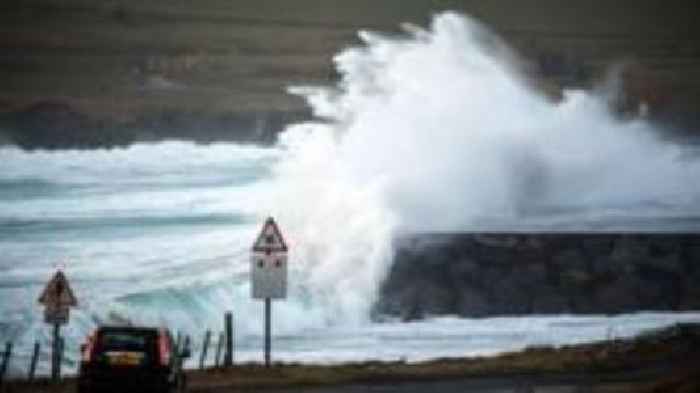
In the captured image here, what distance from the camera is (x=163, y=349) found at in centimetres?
1897

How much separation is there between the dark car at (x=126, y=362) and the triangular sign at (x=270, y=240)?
12.5 feet

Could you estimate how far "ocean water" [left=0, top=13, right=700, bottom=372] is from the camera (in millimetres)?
24516

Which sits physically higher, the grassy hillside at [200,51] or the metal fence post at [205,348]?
the grassy hillside at [200,51]

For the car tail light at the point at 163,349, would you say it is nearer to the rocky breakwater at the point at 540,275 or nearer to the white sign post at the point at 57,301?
the white sign post at the point at 57,301

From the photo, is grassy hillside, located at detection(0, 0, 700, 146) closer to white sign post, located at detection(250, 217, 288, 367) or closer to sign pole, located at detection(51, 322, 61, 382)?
white sign post, located at detection(250, 217, 288, 367)

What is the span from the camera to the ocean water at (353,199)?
80.4ft

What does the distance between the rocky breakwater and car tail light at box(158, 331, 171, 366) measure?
6682 mm

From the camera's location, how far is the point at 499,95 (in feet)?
85.6

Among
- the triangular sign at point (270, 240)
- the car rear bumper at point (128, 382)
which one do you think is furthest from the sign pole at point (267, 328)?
the car rear bumper at point (128, 382)

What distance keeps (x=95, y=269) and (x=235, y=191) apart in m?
1.87

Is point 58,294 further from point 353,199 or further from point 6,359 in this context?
point 353,199

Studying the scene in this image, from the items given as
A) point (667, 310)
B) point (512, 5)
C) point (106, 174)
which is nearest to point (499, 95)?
point (512, 5)

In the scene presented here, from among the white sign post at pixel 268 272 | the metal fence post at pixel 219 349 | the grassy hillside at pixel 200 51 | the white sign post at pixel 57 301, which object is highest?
the grassy hillside at pixel 200 51

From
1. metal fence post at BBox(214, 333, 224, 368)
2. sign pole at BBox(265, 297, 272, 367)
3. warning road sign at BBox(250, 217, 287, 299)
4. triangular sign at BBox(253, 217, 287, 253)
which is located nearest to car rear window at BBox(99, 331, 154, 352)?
triangular sign at BBox(253, 217, 287, 253)
